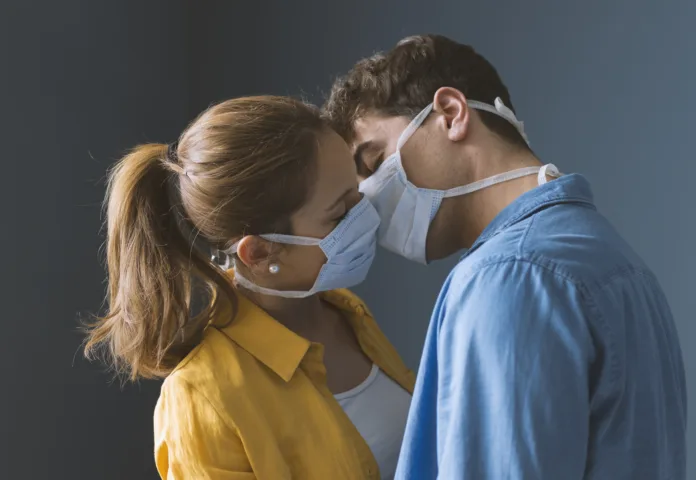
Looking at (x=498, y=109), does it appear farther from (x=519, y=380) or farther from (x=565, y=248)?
(x=519, y=380)

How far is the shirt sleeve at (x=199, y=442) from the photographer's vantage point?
1130 mm

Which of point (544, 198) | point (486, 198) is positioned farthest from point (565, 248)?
point (486, 198)

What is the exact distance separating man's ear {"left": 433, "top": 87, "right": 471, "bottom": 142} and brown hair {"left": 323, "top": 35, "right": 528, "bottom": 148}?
0.09 feet

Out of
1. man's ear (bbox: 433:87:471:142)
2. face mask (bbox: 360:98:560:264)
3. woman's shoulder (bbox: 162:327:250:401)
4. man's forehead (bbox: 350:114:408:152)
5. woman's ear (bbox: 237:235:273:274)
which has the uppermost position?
man's ear (bbox: 433:87:471:142)

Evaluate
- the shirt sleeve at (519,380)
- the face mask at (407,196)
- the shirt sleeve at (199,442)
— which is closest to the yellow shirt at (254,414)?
the shirt sleeve at (199,442)

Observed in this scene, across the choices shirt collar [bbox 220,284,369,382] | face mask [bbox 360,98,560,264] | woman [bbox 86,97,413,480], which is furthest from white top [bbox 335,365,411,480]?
face mask [bbox 360,98,560,264]

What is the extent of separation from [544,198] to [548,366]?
259mm

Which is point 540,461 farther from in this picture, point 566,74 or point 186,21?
point 186,21

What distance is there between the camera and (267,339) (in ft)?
4.09

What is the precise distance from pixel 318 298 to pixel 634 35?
1.20 m

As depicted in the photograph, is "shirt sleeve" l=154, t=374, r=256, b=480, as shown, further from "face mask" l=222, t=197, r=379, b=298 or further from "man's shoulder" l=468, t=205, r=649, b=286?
"man's shoulder" l=468, t=205, r=649, b=286

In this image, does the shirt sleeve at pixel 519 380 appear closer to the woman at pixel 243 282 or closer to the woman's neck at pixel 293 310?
the woman at pixel 243 282

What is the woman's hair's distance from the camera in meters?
1.19

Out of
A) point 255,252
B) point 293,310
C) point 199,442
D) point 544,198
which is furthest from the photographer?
point 293,310
